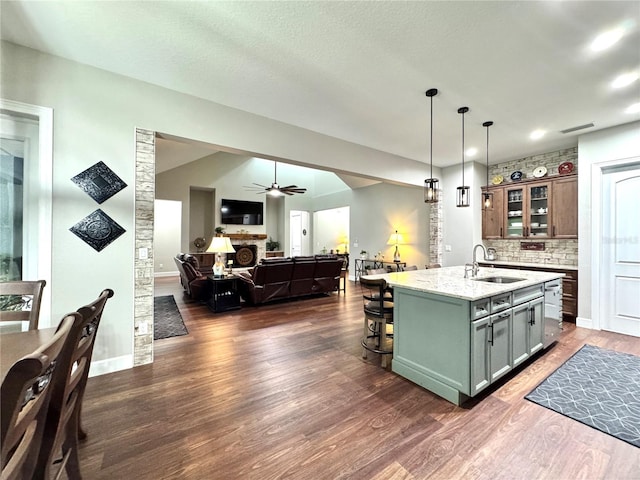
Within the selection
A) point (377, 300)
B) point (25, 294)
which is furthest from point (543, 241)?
point (25, 294)

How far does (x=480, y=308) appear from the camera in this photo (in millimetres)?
2217

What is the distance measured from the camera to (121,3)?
188cm

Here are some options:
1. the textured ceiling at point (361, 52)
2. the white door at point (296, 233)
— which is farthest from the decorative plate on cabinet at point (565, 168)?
the white door at point (296, 233)

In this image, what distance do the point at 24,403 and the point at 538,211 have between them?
6470mm

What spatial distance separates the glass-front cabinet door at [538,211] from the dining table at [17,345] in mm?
6508

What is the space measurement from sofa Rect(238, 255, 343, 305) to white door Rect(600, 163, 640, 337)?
445 cm

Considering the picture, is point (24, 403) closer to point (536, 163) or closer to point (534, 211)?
point (534, 211)

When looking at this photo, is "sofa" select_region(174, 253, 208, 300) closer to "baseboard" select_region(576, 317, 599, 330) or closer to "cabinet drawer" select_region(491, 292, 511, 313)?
"cabinet drawer" select_region(491, 292, 511, 313)

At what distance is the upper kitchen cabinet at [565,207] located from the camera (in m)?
4.45

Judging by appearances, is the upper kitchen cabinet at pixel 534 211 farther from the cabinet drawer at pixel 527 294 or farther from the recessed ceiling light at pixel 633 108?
the cabinet drawer at pixel 527 294

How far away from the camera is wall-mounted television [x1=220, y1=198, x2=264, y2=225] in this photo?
32.3 feet

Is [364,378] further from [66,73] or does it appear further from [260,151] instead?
[66,73]

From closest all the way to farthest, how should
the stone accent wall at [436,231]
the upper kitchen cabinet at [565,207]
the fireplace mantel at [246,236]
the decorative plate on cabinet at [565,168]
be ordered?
the upper kitchen cabinet at [565,207], the decorative plate on cabinet at [565,168], the stone accent wall at [436,231], the fireplace mantel at [246,236]

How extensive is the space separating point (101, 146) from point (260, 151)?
1.66 metres
